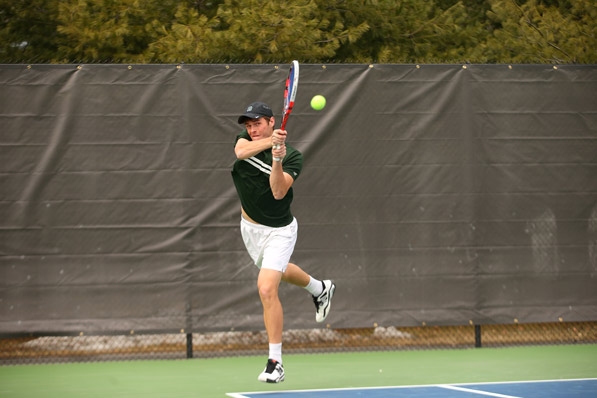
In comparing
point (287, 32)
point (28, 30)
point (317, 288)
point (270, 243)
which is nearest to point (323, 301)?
point (317, 288)

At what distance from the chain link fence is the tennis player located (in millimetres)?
1736

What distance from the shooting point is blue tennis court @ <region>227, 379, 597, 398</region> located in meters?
6.20

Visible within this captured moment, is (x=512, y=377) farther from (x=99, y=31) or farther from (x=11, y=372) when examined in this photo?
(x=99, y=31)

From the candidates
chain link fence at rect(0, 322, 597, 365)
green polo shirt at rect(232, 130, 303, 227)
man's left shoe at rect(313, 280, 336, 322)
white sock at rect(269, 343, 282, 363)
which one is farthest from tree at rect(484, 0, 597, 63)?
white sock at rect(269, 343, 282, 363)

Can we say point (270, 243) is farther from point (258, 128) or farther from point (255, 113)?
point (255, 113)

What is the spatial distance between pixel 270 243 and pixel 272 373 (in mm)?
916

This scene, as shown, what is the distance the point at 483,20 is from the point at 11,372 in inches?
297

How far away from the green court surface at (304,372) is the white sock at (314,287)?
0.63 meters

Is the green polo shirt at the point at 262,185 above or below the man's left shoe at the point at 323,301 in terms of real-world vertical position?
above

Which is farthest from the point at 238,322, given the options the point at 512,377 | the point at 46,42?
the point at 46,42

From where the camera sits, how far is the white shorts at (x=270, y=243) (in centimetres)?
652

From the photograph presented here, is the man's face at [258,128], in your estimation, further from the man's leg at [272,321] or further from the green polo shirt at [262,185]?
the man's leg at [272,321]

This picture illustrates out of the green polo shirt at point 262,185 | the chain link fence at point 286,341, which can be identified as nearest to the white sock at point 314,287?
the green polo shirt at point 262,185

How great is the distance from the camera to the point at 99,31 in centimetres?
998
